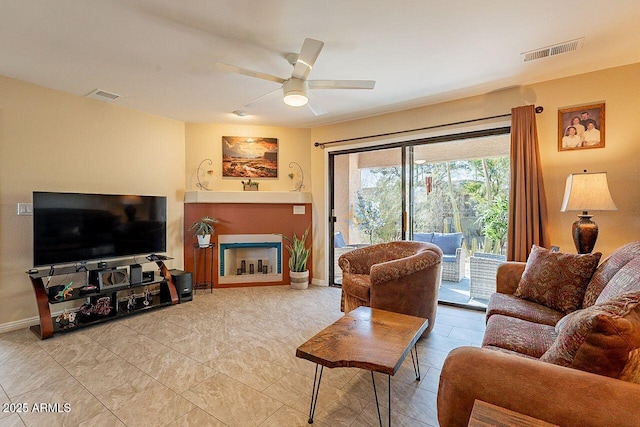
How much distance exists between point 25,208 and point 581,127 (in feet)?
18.8

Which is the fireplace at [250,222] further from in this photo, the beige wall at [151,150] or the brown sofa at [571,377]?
the brown sofa at [571,377]

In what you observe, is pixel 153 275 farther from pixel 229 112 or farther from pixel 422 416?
pixel 422 416

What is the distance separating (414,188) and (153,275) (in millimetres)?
3639

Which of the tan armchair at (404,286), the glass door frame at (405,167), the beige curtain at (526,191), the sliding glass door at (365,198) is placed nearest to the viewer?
the tan armchair at (404,286)

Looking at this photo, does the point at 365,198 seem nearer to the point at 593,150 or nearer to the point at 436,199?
the point at 436,199

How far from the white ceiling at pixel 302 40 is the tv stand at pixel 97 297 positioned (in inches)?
78.0

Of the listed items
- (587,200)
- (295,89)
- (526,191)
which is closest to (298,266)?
(295,89)

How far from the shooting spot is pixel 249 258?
4.84 metres

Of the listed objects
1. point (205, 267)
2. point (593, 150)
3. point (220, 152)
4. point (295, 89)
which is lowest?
point (205, 267)

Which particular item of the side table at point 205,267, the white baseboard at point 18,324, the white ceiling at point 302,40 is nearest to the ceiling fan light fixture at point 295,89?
the white ceiling at point 302,40

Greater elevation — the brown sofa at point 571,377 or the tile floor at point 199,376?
the brown sofa at point 571,377

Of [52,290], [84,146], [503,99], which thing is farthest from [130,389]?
[503,99]

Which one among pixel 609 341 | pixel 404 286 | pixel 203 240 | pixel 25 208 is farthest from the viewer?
pixel 203 240

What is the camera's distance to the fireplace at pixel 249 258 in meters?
4.64
